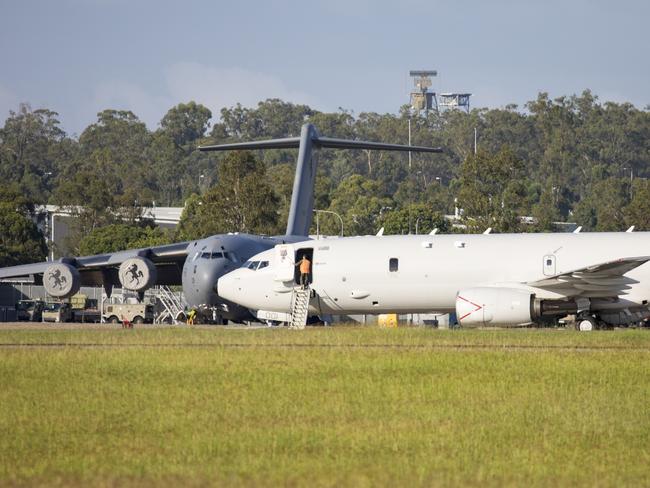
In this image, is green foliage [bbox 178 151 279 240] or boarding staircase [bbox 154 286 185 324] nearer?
boarding staircase [bbox 154 286 185 324]

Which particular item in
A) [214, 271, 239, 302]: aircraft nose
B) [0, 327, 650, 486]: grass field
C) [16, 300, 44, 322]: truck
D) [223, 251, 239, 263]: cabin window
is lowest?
[16, 300, 44, 322]: truck

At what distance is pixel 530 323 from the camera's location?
1396 inches

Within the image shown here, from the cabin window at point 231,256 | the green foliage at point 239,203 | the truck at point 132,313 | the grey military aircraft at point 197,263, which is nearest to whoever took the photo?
the grey military aircraft at point 197,263

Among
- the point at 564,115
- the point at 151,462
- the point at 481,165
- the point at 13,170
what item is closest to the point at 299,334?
Answer: the point at 151,462

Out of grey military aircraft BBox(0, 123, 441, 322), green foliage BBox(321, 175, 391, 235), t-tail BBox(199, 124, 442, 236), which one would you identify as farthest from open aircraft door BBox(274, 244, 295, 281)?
green foliage BBox(321, 175, 391, 235)

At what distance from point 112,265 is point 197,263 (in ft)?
30.2

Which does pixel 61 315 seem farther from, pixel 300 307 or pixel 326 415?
pixel 326 415

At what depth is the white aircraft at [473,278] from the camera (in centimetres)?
3491

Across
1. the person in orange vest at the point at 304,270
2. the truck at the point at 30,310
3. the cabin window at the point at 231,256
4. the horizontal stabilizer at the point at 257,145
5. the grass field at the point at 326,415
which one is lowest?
the truck at the point at 30,310

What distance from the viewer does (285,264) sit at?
37.8m

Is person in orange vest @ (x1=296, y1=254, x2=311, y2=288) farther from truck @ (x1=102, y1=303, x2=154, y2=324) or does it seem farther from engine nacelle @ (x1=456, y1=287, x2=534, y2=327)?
truck @ (x1=102, y1=303, x2=154, y2=324)

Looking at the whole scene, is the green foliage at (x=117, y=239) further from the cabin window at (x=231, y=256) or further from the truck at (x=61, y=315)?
the cabin window at (x=231, y=256)

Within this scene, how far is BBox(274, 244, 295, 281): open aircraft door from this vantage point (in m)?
37.6

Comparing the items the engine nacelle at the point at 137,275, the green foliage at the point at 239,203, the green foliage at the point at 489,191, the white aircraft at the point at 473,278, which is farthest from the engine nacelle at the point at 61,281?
the green foliage at the point at 489,191
